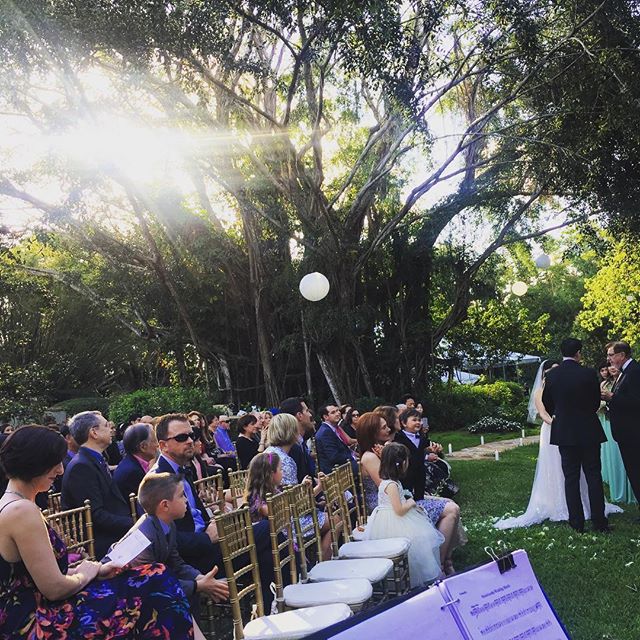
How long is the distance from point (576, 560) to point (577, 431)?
4.12 ft

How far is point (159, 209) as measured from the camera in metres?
15.9

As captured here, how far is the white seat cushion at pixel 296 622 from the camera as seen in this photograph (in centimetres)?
290

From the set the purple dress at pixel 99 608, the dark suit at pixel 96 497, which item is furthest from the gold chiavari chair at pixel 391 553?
the purple dress at pixel 99 608

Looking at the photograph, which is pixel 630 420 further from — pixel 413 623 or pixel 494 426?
pixel 494 426

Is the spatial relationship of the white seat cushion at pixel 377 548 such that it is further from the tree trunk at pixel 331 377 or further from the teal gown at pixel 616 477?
the tree trunk at pixel 331 377

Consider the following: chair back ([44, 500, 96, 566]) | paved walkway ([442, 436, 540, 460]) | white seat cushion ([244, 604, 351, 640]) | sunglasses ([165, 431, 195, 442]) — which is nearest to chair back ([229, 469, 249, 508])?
sunglasses ([165, 431, 195, 442])

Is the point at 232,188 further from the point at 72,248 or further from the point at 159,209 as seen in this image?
the point at 72,248

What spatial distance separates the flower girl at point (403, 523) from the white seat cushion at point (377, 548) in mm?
170

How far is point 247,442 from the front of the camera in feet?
26.4

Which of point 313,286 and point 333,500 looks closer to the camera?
point 333,500

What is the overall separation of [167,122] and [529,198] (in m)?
7.94

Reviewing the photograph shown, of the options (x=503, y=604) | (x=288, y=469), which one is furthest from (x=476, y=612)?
(x=288, y=469)

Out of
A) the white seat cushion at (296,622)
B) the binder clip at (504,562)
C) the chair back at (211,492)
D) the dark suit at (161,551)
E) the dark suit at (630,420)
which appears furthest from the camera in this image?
the dark suit at (630,420)

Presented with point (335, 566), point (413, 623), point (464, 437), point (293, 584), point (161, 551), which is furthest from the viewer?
point (464, 437)
